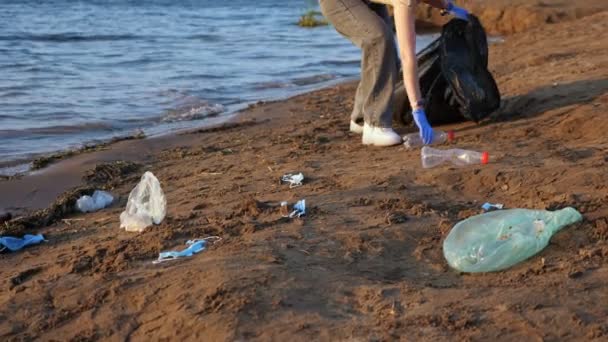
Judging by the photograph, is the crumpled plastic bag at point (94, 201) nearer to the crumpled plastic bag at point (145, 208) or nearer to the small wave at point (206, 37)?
the crumpled plastic bag at point (145, 208)

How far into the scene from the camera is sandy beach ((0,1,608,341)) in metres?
2.91

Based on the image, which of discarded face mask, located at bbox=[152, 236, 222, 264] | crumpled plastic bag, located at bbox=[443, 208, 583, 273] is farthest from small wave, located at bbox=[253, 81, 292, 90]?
crumpled plastic bag, located at bbox=[443, 208, 583, 273]

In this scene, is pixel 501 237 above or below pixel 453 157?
above

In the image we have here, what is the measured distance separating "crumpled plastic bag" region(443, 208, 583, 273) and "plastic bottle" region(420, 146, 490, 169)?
1048mm

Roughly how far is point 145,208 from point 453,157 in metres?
1.73

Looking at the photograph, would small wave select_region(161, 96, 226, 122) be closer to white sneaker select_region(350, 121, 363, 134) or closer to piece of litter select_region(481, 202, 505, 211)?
white sneaker select_region(350, 121, 363, 134)

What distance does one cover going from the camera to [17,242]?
4.27 meters

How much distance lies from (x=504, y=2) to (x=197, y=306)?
42.4ft

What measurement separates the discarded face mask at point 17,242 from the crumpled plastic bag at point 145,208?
44 cm

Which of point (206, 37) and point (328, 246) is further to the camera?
point (206, 37)

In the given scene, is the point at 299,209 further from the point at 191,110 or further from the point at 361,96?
the point at 191,110

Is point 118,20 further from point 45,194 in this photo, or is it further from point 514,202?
point 514,202

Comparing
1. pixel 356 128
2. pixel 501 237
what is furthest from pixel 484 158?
pixel 356 128

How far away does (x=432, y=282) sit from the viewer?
3225 millimetres
